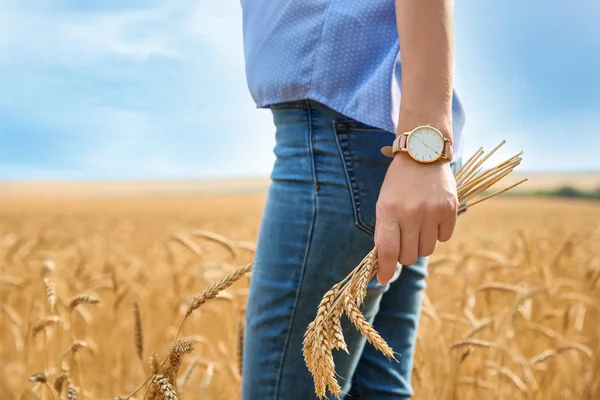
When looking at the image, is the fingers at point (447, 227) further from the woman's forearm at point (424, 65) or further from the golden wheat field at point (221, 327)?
the golden wheat field at point (221, 327)

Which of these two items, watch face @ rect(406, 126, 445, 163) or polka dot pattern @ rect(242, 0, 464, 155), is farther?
polka dot pattern @ rect(242, 0, 464, 155)

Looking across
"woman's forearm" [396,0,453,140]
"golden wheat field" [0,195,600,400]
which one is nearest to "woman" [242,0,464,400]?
"woman's forearm" [396,0,453,140]

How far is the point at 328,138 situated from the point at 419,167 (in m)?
0.16

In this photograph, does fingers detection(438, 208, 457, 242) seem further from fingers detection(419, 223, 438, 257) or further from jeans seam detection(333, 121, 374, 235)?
jeans seam detection(333, 121, 374, 235)

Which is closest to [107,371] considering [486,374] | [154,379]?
[486,374]

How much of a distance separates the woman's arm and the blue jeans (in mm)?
90

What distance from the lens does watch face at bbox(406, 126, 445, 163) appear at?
0.70 metres

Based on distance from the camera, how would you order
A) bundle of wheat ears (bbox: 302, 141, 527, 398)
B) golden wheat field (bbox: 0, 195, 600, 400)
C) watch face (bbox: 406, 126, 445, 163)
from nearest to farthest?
bundle of wheat ears (bbox: 302, 141, 527, 398), watch face (bbox: 406, 126, 445, 163), golden wheat field (bbox: 0, 195, 600, 400)

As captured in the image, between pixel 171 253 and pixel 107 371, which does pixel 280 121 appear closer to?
pixel 107 371

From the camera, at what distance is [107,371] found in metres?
2.39

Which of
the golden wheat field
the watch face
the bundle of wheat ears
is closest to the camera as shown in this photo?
the bundle of wheat ears

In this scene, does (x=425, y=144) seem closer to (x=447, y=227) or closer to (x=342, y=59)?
(x=447, y=227)

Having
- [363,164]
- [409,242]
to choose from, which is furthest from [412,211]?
[363,164]

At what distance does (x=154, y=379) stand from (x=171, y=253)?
6.97 ft
